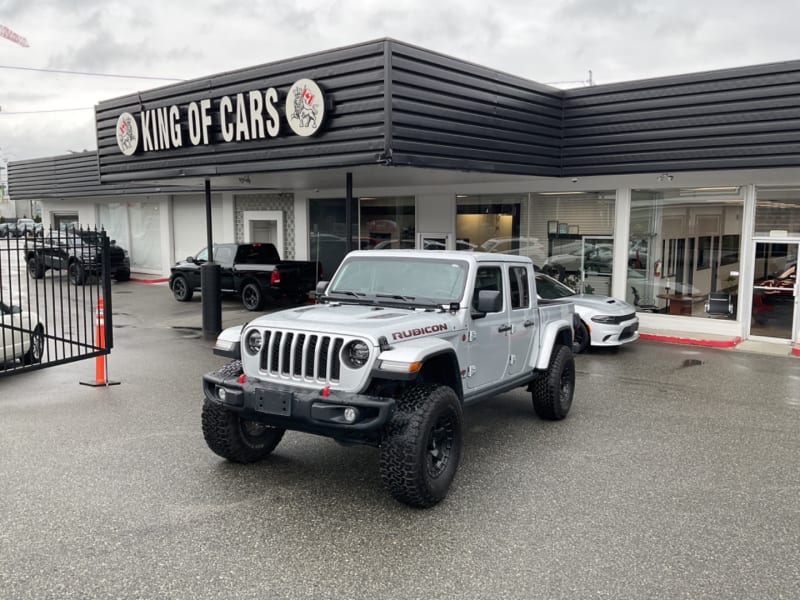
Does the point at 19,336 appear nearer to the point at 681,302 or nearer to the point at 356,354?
the point at 356,354

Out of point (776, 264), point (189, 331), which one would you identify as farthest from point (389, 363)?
point (776, 264)

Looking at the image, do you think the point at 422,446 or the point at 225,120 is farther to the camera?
the point at 225,120

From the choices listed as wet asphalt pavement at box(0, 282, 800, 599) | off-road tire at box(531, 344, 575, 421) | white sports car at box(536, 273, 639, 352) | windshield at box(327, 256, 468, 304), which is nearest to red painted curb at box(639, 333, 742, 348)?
white sports car at box(536, 273, 639, 352)

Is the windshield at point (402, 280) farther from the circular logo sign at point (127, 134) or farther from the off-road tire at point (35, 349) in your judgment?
the circular logo sign at point (127, 134)

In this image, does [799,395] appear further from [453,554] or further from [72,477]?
[72,477]

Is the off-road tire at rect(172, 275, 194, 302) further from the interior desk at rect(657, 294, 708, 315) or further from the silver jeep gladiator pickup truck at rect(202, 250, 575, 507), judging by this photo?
the silver jeep gladiator pickup truck at rect(202, 250, 575, 507)

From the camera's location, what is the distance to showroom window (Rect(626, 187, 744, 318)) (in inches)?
512

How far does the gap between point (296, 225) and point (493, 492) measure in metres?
15.8

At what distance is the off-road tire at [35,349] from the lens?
384 inches

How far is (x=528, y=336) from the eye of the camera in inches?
280

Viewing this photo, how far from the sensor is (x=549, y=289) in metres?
11.9

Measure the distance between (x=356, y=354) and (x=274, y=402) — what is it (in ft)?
2.34

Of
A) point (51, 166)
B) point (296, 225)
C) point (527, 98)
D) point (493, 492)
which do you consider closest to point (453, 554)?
point (493, 492)

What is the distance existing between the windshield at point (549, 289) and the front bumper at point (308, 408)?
7196 millimetres
